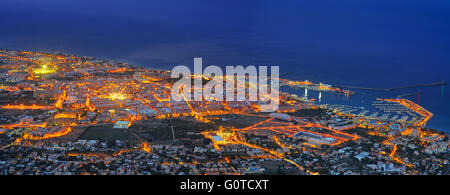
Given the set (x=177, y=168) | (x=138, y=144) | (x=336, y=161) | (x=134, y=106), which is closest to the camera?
(x=177, y=168)

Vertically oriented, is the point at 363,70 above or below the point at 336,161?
above

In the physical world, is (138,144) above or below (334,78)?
below

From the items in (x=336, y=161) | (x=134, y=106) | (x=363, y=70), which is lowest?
(x=336, y=161)

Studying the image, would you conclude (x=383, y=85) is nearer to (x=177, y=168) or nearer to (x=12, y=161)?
(x=177, y=168)

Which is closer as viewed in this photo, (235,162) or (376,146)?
(235,162)

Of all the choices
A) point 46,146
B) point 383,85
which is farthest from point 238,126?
point 383,85

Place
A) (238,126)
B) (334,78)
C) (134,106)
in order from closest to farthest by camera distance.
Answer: (238,126) → (134,106) → (334,78)
